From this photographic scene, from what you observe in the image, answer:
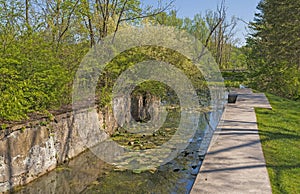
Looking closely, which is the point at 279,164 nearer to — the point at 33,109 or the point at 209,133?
the point at 209,133

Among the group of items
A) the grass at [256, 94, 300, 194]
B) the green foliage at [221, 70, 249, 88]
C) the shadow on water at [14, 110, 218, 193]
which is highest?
the green foliage at [221, 70, 249, 88]

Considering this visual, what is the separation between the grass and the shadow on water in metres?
1.14

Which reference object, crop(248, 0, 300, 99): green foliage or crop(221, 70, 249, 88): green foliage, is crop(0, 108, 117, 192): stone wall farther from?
crop(221, 70, 249, 88): green foliage

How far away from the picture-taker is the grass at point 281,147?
3.10m

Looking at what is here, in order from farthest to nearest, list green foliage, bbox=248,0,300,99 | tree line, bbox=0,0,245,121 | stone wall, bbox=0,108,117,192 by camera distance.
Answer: green foliage, bbox=248,0,300,99 < tree line, bbox=0,0,245,121 < stone wall, bbox=0,108,117,192

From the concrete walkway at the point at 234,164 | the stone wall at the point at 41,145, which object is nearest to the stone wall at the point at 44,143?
the stone wall at the point at 41,145

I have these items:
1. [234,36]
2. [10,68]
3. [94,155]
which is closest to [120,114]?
[94,155]

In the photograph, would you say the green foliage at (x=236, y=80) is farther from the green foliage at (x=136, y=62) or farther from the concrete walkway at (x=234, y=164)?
the concrete walkway at (x=234, y=164)

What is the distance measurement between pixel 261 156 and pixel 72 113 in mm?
3207

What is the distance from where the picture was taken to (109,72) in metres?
7.22

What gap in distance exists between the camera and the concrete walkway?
2.83m

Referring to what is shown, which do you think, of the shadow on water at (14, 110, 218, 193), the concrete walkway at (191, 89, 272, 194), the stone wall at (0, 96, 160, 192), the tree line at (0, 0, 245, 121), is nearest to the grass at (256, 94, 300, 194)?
the concrete walkway at (191, 89, 272, 194)

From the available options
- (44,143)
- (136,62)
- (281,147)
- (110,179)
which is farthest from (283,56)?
(44,143)

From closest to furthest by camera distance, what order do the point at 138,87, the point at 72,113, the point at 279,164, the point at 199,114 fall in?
the point at 279,164 → the point at 72,113 → the point at 138,87 → the point at 199,114
